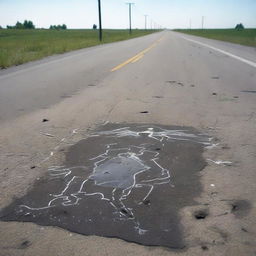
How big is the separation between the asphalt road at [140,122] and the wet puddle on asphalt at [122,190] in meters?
0.07

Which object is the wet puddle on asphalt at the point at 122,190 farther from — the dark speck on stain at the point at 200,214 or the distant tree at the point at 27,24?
the distant tree at the point at 27,24

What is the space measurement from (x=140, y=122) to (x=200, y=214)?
9.90ft

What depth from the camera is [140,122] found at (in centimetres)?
585

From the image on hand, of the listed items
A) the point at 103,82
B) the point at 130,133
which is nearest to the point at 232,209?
the point at 130,133

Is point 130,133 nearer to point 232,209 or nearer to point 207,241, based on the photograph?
point 232,209

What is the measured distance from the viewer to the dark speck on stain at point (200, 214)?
292 centimetres

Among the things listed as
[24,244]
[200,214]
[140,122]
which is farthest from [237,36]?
[24,244]

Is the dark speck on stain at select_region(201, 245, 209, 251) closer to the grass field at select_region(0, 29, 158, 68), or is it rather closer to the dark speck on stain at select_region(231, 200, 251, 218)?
the dark speck on stain at select_region(231, 200, 251, 218)

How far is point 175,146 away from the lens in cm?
464

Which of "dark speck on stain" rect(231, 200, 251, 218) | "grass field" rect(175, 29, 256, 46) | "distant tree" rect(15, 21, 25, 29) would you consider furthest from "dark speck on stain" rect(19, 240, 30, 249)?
"distant tree" rect(15, 21, 25, 29)

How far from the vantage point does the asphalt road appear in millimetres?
2623

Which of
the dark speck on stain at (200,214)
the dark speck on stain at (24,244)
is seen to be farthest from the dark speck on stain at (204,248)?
the dark speck on stain at (24,244)

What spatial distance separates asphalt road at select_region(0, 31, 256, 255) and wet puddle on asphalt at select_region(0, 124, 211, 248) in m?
A: 0.07

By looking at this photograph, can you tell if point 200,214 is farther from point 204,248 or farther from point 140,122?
point 140,122
